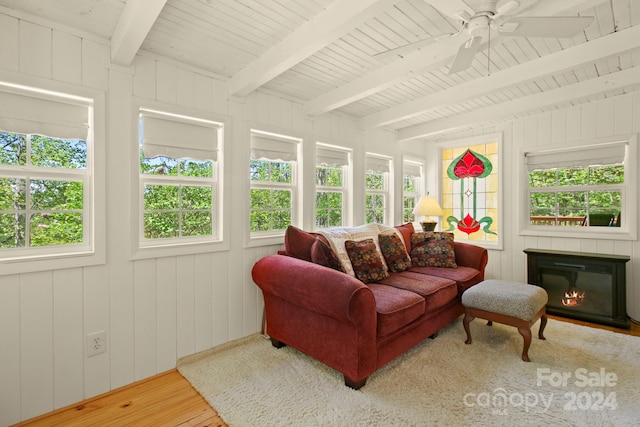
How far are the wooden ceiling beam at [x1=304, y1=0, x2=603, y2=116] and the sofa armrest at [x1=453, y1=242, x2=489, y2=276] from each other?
2043 mm

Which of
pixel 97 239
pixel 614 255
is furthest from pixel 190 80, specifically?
pixel 614 255

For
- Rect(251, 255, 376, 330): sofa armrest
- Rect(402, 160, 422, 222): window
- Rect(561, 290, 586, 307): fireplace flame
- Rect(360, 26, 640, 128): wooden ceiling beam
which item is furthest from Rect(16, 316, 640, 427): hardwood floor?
Rect(561, 290, 586, 307): fireplace flame

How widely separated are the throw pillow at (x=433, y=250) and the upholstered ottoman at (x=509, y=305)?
2.02ft

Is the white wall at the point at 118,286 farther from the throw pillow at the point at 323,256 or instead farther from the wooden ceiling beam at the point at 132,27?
the throw pillow at the point at 323,256

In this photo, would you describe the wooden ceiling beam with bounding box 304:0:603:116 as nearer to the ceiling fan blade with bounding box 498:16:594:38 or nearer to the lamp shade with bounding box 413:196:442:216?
the ceiling fan blade with bounding box 498:16:594:38

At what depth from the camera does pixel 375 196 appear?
4332 millimetres

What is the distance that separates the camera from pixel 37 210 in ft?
6.57

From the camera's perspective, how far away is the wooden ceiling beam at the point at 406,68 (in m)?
1.83

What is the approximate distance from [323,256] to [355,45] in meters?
1.63

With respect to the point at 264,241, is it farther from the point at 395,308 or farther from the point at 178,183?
the point at 395,308

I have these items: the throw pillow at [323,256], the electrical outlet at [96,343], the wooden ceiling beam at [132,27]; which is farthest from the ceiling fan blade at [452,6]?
the electrical outlet at [96,343]

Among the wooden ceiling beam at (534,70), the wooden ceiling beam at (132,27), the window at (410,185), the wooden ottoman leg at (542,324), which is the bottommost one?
the wooden ottoman leg at (542,324)

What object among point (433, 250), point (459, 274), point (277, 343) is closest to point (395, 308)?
point (277, 343)

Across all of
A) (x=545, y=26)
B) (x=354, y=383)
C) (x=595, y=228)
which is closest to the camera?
(x=545, y=26)
